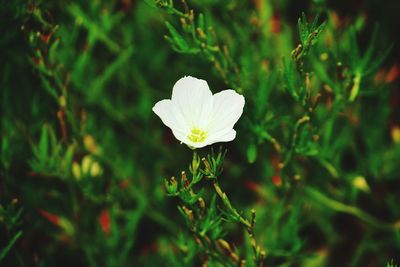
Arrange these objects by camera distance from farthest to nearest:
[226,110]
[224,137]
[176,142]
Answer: [176,142] → [226,110] → [224,137]

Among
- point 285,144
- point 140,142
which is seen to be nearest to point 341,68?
point 285,144

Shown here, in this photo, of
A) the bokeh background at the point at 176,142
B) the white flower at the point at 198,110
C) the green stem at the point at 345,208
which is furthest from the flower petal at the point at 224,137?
the green stem at the point at 345,208

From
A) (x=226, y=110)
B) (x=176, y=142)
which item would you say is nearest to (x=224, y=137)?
(x=226, y=110)

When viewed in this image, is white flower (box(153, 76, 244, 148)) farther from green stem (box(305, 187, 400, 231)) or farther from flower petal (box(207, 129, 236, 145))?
green stem (box(305, 187, 400, 231))

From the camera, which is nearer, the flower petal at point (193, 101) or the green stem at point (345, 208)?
the flower petal at point (193, 101)

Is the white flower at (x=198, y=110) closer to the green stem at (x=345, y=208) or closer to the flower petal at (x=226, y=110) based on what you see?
the flower petal at (x=226, y=110)

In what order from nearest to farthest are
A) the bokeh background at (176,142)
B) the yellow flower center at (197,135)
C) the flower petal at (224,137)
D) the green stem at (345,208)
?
the flower petal at (224,137), the yellow flower center at (197,135), the bokeh background at (176,142), the green stem at (345,208)

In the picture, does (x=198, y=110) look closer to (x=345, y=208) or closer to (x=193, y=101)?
(x=193, y=101)
